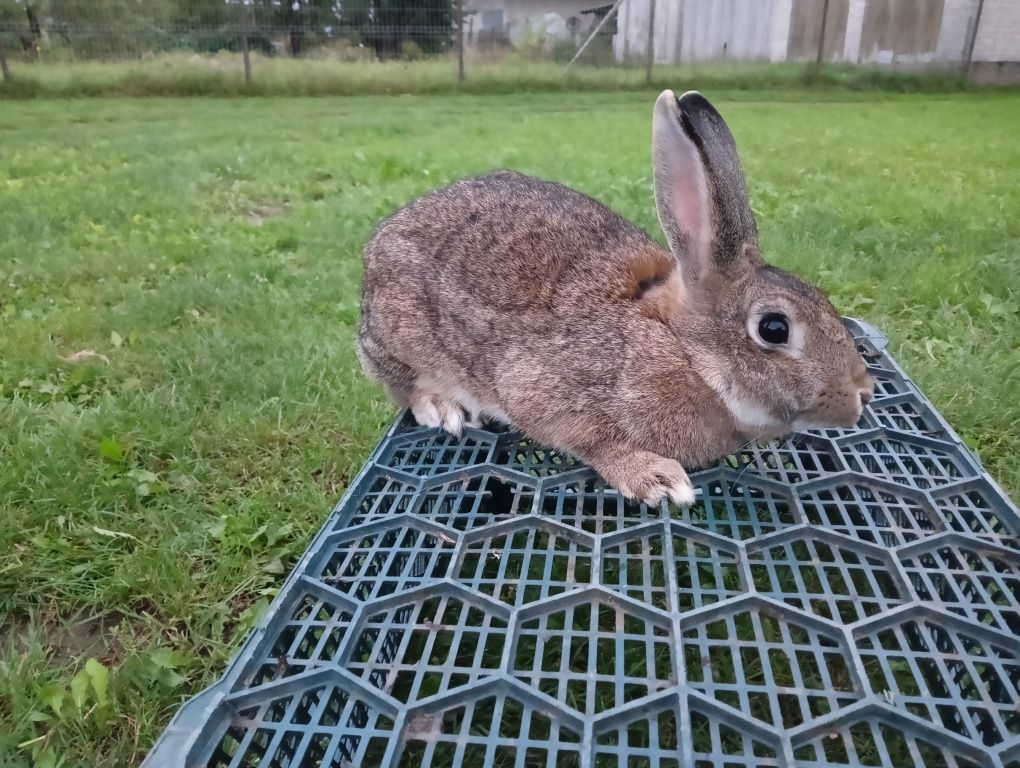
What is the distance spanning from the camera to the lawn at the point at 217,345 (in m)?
2.13

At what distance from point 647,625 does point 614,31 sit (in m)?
18.3

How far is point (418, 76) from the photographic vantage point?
16.4 meters

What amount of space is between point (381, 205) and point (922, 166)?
16.2ft

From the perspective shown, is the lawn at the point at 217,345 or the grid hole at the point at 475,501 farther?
the lawn at the point at 217,345

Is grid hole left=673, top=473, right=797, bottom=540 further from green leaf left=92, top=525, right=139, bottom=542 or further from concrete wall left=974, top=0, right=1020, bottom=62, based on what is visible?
concrete wall left=974, top=0, right=1020, bottom=62

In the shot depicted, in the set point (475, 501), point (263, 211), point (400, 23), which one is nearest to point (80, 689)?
point (475, 501)

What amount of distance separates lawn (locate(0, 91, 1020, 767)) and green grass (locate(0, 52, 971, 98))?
742 centimetres

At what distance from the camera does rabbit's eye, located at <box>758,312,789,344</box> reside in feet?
6.46

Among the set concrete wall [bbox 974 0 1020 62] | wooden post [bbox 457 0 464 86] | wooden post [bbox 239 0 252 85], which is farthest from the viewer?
concrete wall [bbox 974 0 1020 62]

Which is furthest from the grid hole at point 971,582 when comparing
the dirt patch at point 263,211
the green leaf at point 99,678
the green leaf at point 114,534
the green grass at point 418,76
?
the green grass at point 418,76

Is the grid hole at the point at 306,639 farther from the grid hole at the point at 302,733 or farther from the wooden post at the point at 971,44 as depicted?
the wooden post at the point at 971,44

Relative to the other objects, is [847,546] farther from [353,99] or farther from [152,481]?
[353,99]

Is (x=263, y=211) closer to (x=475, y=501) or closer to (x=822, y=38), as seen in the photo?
(x=475, y=501)

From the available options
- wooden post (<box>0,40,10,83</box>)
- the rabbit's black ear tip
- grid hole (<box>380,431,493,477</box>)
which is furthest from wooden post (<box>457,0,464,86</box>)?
the rabbit's black ear tip
